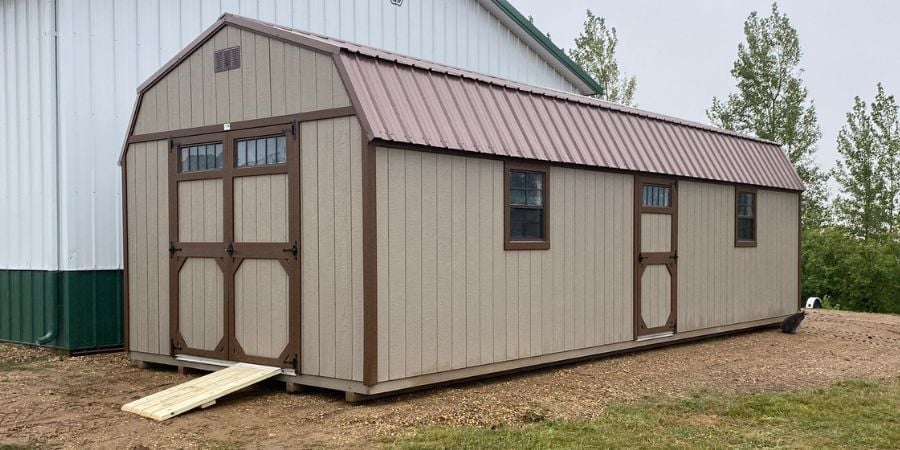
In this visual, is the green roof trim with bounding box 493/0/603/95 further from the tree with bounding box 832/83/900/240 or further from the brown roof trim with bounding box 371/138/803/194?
the tree with bounding box 832/83/900/240

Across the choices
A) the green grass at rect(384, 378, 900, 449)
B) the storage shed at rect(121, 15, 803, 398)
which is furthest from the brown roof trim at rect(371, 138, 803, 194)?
the green grass at rect(384, 378, 900, 449)

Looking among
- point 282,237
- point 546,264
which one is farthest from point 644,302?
point 282,237

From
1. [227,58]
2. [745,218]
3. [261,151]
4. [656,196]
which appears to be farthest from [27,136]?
[745,218]

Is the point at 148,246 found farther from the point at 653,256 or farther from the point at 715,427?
the point at 715,427

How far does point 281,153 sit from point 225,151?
0.78 m

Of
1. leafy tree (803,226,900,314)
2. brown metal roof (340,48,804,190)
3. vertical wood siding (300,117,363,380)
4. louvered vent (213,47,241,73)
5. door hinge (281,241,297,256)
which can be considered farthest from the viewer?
leafy tree (803,226,900,314)

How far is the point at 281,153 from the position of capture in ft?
25.9

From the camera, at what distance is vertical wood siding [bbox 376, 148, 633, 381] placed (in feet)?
24.1

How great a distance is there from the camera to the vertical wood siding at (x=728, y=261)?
11.3 meters

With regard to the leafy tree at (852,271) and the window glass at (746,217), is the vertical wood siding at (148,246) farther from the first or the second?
the leafy tree at (852,271)

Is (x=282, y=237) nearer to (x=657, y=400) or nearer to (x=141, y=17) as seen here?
(x=657, y=400)

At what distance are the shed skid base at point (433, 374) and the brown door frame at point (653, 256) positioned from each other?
18 centimetres

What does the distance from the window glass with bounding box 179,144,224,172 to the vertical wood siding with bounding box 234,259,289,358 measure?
1.10m

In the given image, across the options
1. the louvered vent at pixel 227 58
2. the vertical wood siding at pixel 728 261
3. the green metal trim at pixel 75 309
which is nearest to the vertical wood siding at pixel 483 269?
the vertical wood siding at pixel 728 261
